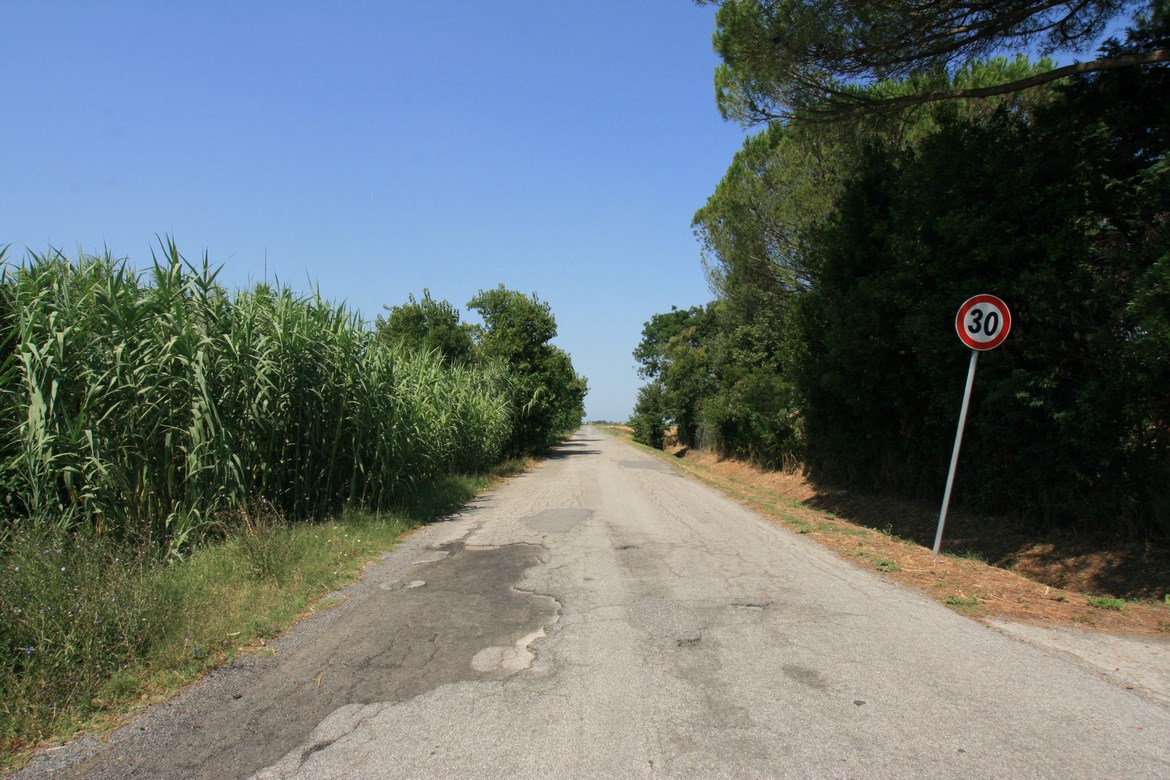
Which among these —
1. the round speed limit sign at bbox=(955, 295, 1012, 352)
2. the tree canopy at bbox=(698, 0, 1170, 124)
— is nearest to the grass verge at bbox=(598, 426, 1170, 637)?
the round speed limit sign at bbox=(955, 295, 1012, 352)

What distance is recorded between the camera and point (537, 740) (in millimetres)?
3201

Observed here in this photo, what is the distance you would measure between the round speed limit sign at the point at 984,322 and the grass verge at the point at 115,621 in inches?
311

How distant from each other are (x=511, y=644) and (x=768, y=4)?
10623 mm

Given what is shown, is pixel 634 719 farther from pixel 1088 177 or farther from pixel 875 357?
pixel 875 357

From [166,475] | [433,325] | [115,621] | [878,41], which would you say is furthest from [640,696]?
[433,325]

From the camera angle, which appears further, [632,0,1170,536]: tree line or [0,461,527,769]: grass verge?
[632,0,1170,536]: tree line

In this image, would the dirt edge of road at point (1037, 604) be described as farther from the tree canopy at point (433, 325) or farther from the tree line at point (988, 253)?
the tree canopy at point (433, 325)

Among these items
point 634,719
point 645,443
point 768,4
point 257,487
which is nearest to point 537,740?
point 634,719

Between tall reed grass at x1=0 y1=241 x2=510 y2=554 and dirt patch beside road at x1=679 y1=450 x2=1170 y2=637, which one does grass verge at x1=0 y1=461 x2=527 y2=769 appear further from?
dirt patch beside road at x1=679 y1=450 x2=1170 y2=637

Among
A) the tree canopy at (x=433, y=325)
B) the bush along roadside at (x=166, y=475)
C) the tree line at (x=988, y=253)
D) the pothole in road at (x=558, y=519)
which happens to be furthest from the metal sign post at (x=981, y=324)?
the tree canopy at (x=433, y=325)

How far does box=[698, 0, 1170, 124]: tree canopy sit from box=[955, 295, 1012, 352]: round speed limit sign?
3.09 m

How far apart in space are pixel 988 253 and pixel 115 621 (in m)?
9.68

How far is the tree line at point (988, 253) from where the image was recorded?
6.96 meters

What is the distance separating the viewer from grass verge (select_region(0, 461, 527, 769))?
3.44m
